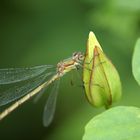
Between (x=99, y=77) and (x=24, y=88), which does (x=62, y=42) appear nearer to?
(x=24, y=88)

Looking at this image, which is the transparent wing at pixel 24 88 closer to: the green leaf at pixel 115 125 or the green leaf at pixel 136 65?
the green leaf at pixel 136 65

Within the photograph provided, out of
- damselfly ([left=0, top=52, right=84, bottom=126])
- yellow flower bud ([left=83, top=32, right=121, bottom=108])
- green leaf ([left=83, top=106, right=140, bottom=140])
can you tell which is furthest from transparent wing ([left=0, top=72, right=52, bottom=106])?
green leaf ([left=83, top=106, right=140, bottom=140])

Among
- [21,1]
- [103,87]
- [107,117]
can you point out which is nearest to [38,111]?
[21,1]

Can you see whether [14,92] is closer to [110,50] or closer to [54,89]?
[54,89]

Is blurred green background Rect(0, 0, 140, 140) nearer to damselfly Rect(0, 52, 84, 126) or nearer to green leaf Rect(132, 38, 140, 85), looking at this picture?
damselfly Rect(0, 52, 84, 126)

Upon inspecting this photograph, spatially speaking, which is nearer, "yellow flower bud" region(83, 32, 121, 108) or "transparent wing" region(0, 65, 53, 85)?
"yellow flower bud" region(83, 32, 121, 108)

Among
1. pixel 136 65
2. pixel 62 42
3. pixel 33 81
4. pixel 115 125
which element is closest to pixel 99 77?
pixel 136 65
